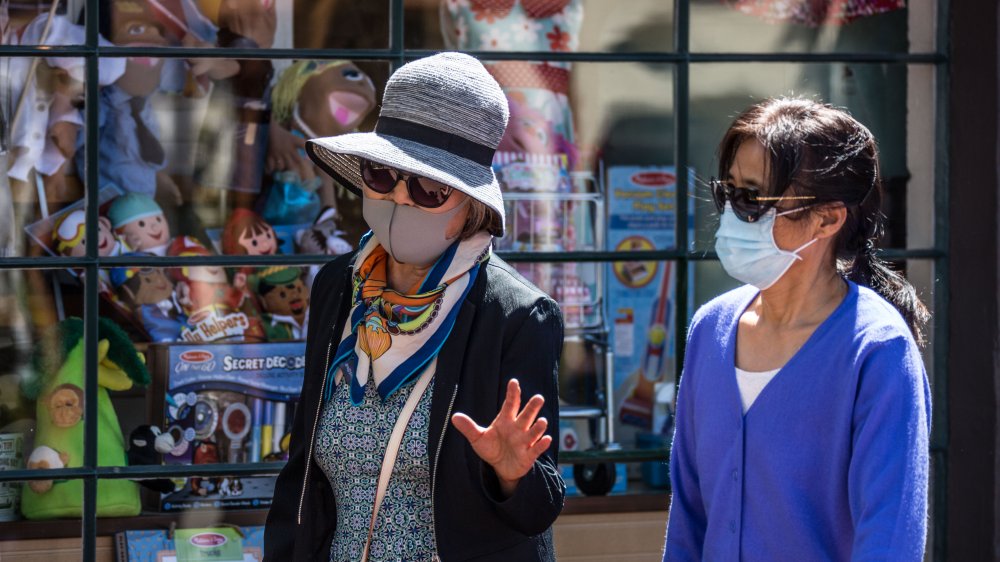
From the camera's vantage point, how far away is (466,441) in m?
2.28

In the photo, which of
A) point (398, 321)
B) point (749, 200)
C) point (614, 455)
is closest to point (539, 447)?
point (398, 321)

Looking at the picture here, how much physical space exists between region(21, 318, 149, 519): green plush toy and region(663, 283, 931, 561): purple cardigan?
86.4 inches

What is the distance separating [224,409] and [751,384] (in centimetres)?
214

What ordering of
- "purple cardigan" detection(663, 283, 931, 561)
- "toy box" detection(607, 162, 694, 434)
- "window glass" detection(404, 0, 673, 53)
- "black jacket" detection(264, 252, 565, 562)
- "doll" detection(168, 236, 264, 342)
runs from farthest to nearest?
"toy box" detection(607, 162, 694, 434) → "window glass" detection(404, 0, 673, 53) → "doll" detection(168, 236, 264, 342) → "black jacket" detection(264, 252, 565, 562) → "purple cardigan" detection(663, 283, 931, 561)

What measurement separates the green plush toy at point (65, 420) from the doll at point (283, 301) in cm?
49

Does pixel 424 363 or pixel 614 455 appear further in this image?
pixel 614 455

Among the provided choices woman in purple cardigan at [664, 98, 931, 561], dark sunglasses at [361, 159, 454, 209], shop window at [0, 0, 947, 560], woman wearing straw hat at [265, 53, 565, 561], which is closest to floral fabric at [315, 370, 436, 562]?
woman wearing straw hat at [265, 53, 565, 561]

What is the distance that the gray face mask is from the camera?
236 cm

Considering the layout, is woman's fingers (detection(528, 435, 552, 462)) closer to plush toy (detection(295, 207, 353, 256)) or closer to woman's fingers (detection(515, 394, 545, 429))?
woman's fingers (detection(515, 394, 545, 429))

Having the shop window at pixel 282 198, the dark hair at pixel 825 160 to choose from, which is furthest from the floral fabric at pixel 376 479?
the shop window at pixel 282 198

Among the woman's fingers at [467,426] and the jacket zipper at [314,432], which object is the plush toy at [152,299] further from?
the woman's fingers at [467,426]

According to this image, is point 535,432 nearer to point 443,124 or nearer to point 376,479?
point 376,479

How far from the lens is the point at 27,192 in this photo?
376 cm

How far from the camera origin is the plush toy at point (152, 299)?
12.4 feet
